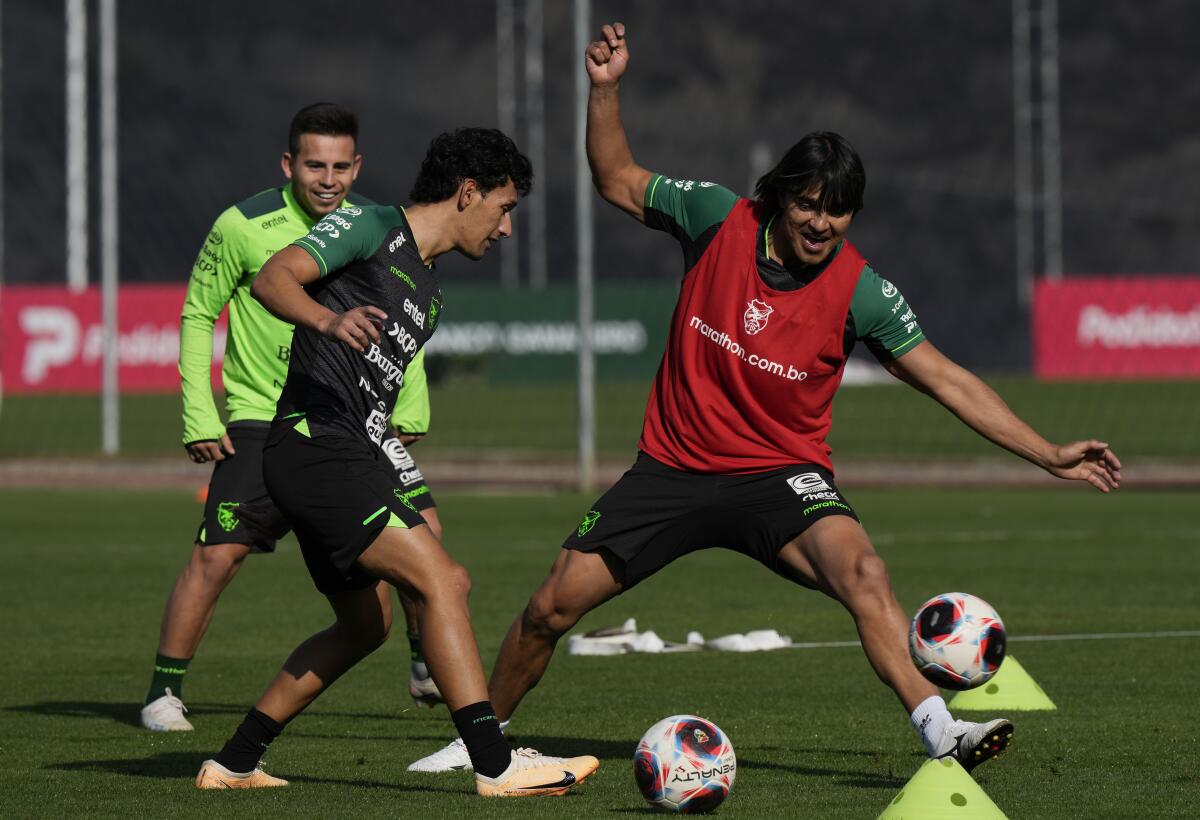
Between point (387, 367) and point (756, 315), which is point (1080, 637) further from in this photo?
point (387, 367)

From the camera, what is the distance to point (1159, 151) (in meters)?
62.6

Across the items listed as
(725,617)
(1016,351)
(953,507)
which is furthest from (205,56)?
(725,617)

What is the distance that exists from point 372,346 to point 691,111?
53.5 meters

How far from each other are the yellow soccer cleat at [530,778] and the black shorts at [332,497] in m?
0.75

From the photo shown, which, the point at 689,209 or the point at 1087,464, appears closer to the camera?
the point at 1087,464

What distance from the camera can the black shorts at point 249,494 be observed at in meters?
8.80

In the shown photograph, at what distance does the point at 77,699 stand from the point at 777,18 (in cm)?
5450

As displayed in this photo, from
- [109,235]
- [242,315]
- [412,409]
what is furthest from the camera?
[109,235]

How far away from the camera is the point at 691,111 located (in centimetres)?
5981

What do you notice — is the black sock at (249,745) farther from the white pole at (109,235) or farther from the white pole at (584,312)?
the white pole at (109,235)

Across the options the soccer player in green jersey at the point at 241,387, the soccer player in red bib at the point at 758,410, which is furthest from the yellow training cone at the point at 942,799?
the soccer player in green jersey at the point at 241,387

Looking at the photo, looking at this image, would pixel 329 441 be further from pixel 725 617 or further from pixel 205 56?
pixel 205 56

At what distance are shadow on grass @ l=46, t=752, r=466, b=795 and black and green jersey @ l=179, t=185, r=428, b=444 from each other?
151cm

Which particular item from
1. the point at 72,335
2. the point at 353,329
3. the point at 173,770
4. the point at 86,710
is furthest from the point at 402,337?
the point at 72,335
